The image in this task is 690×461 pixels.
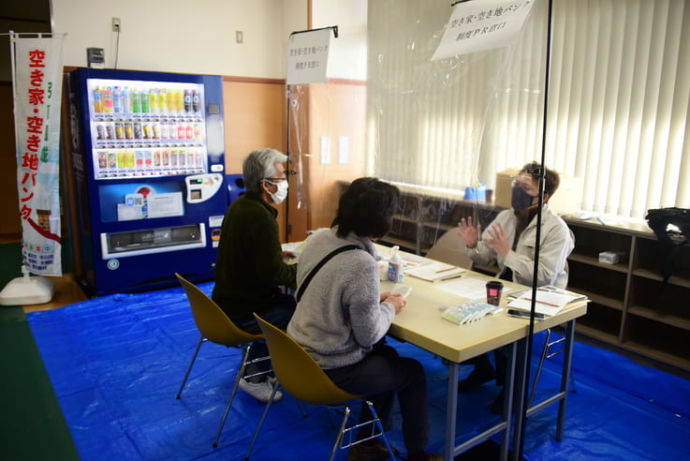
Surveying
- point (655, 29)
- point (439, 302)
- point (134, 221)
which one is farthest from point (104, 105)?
point (655, 29)

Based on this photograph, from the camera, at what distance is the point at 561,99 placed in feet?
11.8

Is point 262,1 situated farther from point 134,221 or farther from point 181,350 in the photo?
point 181,350

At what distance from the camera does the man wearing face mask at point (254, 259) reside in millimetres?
2477

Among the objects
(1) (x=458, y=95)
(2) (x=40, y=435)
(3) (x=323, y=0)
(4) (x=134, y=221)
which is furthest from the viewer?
(3) (x=323, y=0)

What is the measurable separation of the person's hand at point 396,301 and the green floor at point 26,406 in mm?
1518

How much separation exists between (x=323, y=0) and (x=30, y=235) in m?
3.22

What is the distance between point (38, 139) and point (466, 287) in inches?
127

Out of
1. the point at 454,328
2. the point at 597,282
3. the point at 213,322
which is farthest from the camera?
the point at 597,282

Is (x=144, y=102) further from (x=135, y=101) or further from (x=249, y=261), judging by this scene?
(x=249, y=261)

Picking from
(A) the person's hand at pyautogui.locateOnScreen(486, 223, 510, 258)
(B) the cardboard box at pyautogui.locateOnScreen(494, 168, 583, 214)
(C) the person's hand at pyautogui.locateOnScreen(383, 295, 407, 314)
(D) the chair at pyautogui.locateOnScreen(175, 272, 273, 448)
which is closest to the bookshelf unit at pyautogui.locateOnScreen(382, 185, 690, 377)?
(B) the cardboard box at pyautogui.locateOnScreen(494, 168, 583, 214)

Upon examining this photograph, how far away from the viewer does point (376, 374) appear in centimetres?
194

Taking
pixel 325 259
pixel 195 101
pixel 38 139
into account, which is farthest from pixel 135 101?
pixel 325 259

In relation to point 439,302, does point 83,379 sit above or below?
below

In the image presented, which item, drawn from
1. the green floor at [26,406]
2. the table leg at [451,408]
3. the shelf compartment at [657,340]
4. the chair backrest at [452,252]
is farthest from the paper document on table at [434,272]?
the green floor at [26,406]
